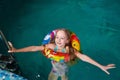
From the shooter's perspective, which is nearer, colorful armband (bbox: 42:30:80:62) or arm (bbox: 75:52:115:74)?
arm (bbox: 75:52:115:74)

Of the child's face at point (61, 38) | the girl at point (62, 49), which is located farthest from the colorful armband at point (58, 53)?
the child's face at point (61, 38)

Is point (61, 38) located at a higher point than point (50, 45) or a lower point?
higher

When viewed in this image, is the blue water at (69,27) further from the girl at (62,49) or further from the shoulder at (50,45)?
the shoulder at (50,45)

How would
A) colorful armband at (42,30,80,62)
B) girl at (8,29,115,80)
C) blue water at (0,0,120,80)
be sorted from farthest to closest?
1. blue water at (0,0,120,80)
2. colorful armband at (42,30,80,62)
3. girl at (8,29,115,80)

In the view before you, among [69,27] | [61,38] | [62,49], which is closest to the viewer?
[61,38]

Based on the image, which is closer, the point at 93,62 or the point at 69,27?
the point at 93,62

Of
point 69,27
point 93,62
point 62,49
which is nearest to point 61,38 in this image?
point 62,49

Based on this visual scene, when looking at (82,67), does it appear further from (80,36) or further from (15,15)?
(15,15)

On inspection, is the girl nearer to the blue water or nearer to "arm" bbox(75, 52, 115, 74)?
"arm" bbox(75, 52, 115, 74)

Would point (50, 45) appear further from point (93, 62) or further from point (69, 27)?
point (69, 27)

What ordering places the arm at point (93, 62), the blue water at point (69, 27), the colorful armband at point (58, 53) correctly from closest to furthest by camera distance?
the arm at point (93, 62) < the colorful armband at point (58, 53) < the blue water at point (69, 27)

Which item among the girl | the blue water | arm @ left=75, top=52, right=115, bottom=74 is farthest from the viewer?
the blue water

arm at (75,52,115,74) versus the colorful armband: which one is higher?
the colorful armband

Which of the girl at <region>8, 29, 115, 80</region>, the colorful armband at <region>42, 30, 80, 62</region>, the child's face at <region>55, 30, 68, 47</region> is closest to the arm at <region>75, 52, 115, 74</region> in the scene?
the girl at <region>8, 29, 115, 80</region>
